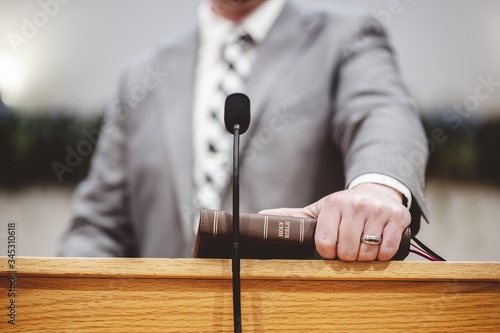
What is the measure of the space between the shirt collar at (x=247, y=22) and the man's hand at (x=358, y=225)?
37.9 inches

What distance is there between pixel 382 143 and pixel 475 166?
763 mm

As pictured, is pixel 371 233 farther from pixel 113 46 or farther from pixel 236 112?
pixel 113 46

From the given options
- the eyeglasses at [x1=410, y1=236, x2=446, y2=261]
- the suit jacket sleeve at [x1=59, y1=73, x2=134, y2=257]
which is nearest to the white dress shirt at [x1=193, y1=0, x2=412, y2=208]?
the suit jacket sleeve at [x1=59, y1=73, x2=134, y2=257]

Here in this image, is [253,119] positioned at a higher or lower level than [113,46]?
lower

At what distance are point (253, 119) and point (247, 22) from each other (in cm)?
34

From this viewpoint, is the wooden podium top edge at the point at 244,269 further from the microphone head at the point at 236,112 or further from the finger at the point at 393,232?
the microphone head at the point at 236,112

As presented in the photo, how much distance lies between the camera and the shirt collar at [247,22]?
62.7 inches

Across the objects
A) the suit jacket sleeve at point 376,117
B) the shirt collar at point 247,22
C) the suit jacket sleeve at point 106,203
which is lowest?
the suit jacket sleeve at point 106,203

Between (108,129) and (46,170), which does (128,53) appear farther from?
(46,170)

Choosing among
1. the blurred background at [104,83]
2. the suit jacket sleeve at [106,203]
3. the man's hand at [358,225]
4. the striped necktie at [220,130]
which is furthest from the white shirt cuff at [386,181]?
the suit jacket sleeve at [106,203]

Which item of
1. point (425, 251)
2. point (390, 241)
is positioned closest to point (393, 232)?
point (390, 241)

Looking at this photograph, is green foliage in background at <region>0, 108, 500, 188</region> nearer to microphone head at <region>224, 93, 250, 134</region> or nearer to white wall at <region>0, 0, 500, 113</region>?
white wall at <region>0, 0, 500, 113</region>

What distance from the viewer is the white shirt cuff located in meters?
0.89

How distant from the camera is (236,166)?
25.9 inches
